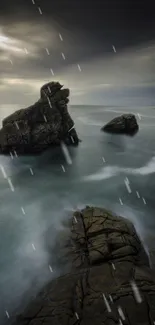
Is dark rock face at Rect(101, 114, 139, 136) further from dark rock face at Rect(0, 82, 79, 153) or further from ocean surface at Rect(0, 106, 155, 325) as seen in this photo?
dark rock face at Rect(0, 82, 79, 153)

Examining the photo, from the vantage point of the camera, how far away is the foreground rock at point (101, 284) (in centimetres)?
1194

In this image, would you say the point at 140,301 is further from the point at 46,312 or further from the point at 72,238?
the point at 72,238

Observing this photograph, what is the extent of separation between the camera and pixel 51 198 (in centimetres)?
3056

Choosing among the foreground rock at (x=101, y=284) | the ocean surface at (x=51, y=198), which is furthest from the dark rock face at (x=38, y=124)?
the foreground rock at (x=101, y=284)

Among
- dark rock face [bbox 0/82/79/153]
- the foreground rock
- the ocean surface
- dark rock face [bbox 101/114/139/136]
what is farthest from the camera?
dark rock face [bbox 101/114/139/136]

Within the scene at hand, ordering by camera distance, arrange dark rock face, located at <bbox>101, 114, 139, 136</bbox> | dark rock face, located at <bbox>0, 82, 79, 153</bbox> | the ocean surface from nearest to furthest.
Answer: the ocean surface, dark rock face, located at <bbox>0, 82, 79, 153</bbox>, dark rock face, located at <bbox>101, 114, 139, 136</bbox>

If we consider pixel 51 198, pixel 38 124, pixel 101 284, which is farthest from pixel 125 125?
pixel 101 284

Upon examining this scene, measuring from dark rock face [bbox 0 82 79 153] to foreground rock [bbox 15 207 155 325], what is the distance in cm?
3248

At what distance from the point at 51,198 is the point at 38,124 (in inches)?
914

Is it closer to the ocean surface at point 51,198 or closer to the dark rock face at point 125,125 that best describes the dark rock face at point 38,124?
the ocean surface at point 51,198

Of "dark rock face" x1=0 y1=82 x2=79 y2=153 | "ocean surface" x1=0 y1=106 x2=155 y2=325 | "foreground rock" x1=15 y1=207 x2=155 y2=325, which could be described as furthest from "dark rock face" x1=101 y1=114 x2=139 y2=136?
"foreground rock" x1=15 y1=207 x2=155 y2=325

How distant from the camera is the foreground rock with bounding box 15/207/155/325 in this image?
1194cm

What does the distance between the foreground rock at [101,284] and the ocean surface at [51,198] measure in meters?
2.00

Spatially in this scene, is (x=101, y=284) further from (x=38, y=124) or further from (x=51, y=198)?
(x=38, y=124)
